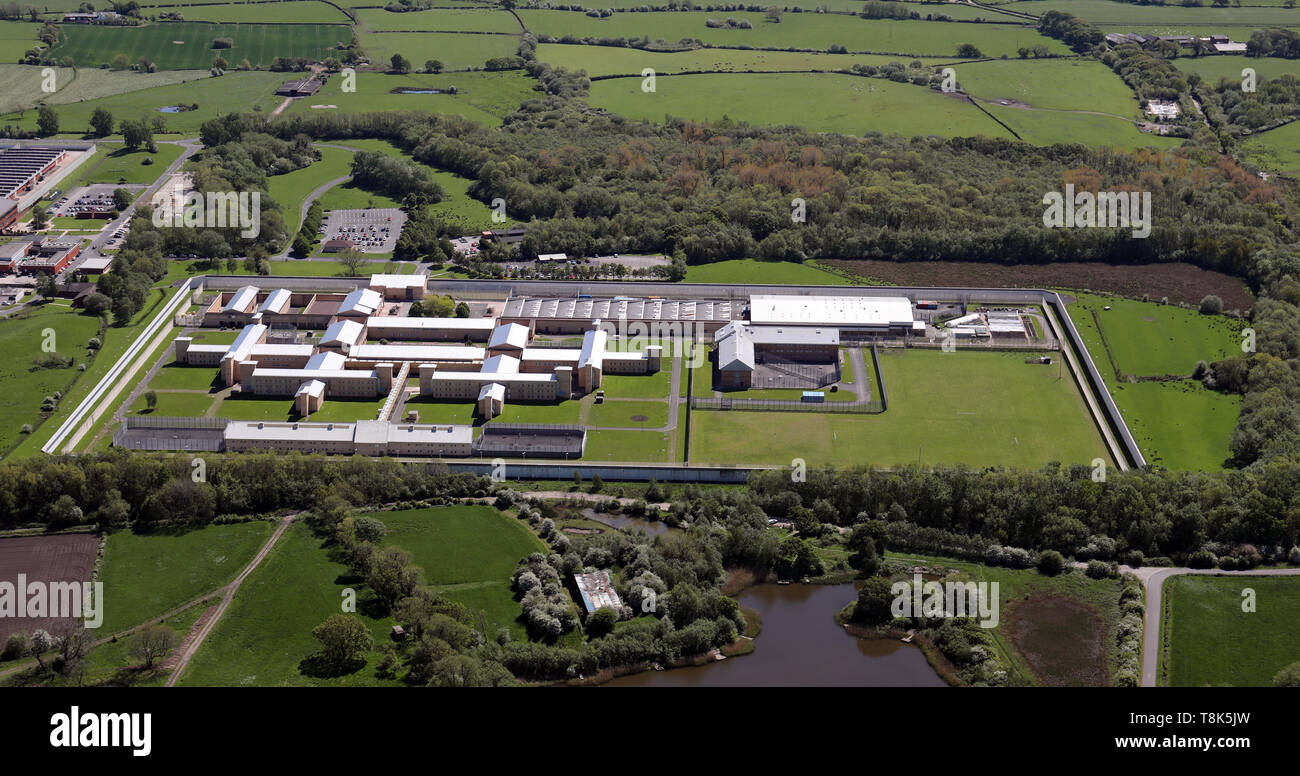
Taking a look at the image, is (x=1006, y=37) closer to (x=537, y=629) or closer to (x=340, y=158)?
(x=340, y=158)

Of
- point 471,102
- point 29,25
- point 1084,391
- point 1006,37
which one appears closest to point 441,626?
point 1084,391

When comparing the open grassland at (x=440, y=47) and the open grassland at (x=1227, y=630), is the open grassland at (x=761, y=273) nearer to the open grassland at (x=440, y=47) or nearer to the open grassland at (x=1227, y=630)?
the open grassland at (x=1227, y=630)

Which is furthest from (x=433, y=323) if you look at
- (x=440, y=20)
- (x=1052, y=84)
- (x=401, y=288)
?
Answer: (x=440, y=20)

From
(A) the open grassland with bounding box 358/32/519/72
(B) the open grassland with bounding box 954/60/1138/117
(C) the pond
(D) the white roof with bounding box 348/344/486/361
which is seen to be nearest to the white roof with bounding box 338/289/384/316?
(D) the white roof with bounding box 348/344/486/361

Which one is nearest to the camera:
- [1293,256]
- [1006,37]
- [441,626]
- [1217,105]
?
[441,626]

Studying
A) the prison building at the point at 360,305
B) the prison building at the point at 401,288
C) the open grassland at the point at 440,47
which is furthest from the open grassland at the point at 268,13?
the prison building at the point at 360,305

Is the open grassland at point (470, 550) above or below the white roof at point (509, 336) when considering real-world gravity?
below
